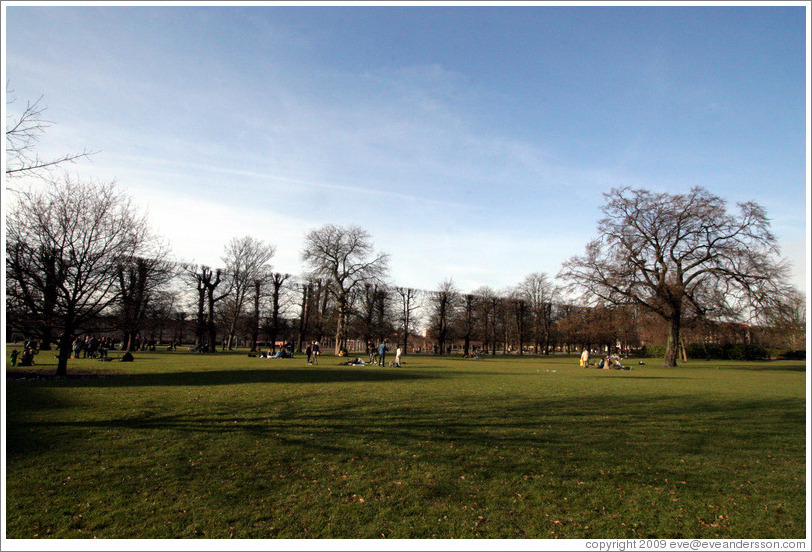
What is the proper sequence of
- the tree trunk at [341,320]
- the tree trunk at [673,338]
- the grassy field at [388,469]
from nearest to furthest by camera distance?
the grassy field at [388,469] → the tree trunk at [673,338] → the tree trunk at [341,320]

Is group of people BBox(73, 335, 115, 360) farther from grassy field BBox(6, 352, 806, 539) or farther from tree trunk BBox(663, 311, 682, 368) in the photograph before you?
tree trunk BBox(663, 311, 682, 368)

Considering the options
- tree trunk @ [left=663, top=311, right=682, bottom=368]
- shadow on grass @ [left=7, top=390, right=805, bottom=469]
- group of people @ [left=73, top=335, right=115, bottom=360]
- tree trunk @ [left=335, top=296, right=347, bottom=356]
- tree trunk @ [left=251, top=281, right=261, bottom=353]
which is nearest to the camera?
shadow on grass @ [left=7, top=390, right=805, bottom=469]

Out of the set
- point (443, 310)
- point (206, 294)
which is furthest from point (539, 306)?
point (206, 294)

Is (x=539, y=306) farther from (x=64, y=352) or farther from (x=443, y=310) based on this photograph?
(x=64, y=352)

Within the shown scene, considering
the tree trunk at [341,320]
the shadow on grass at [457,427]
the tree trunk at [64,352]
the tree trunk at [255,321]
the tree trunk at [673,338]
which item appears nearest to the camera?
the shadow on grass at [457,427]

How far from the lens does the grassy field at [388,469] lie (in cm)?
599

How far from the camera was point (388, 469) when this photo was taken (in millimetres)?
7918

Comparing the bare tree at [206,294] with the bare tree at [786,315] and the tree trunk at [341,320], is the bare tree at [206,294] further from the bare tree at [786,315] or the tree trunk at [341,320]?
the bare tree at [786,315]

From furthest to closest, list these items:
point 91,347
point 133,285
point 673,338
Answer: point 673,338 → point 91,347 → point 133,285

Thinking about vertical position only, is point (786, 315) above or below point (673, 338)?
above

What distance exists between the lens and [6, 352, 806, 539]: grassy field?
236 inches

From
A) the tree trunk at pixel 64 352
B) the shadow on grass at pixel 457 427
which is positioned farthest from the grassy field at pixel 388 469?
the tree trunk at pixel 64 352

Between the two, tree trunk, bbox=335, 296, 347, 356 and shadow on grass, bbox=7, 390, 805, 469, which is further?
tree trunk, bbox=335, 296, 347, 356

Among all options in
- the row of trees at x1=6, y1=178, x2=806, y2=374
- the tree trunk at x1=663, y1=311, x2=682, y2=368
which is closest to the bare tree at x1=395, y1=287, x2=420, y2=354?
the row of trees at x1=6, y1=178, x2=806, y2=374
